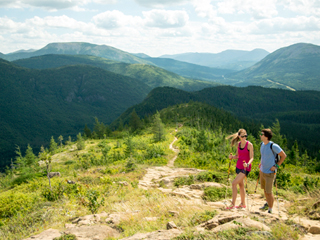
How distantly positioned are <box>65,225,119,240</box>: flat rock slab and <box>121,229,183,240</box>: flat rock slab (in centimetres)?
118

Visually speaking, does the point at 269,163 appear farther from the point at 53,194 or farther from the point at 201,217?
the point at 53,194

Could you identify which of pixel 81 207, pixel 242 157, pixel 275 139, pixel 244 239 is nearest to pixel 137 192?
pixel 81 207

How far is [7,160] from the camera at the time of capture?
17838 centimetres

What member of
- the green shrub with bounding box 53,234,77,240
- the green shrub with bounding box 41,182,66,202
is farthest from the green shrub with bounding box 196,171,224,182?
the green shrub with bounding box 53,234,77,240

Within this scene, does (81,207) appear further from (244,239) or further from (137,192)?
(244,239)

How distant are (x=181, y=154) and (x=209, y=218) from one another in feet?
76.6

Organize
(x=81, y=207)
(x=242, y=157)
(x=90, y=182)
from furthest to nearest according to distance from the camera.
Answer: (x=90, y=182) → (x=81, y=207) → (x=242, y=157)

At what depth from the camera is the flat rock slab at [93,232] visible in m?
7.60

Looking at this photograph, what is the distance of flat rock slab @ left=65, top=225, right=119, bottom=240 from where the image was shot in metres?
7.60

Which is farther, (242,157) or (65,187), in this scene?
(65,187)

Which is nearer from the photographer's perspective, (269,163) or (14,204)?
(269,163)

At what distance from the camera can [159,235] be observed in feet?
22.9

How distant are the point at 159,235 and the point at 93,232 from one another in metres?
2.76

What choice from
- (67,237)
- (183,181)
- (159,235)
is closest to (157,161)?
(183,181)
